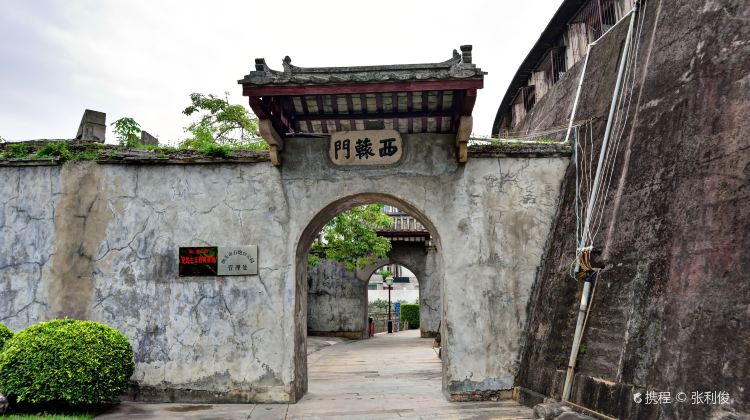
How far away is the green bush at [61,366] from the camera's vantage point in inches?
225

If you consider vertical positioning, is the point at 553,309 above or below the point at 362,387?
above

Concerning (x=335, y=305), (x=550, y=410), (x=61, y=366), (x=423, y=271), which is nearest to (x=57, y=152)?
(x=61, y=366)

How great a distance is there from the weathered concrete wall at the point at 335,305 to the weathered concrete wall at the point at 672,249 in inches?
545

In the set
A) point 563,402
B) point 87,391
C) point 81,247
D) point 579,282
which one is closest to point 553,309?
point 579,282

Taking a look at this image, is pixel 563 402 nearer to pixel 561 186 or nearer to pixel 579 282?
pixel 579 282

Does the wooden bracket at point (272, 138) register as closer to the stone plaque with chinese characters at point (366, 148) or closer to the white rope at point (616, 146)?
the stone plaque with chinese characters at point (366, 148)

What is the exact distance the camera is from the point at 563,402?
5.48 metres

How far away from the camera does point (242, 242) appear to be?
7.25m

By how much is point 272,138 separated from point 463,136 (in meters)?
→ 2.66

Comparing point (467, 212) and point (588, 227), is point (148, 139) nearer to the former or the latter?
point (467, 212)

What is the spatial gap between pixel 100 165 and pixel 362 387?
5.41 metres

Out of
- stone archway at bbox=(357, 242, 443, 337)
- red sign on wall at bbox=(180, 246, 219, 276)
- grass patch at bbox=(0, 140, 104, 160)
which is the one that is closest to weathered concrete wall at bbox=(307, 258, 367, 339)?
stone archway at bbox=(357, 242, 443, 337)

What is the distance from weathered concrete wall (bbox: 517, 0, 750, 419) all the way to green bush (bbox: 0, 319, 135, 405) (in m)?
5.29

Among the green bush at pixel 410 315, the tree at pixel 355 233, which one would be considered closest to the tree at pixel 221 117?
the tree at pixel 355 233
